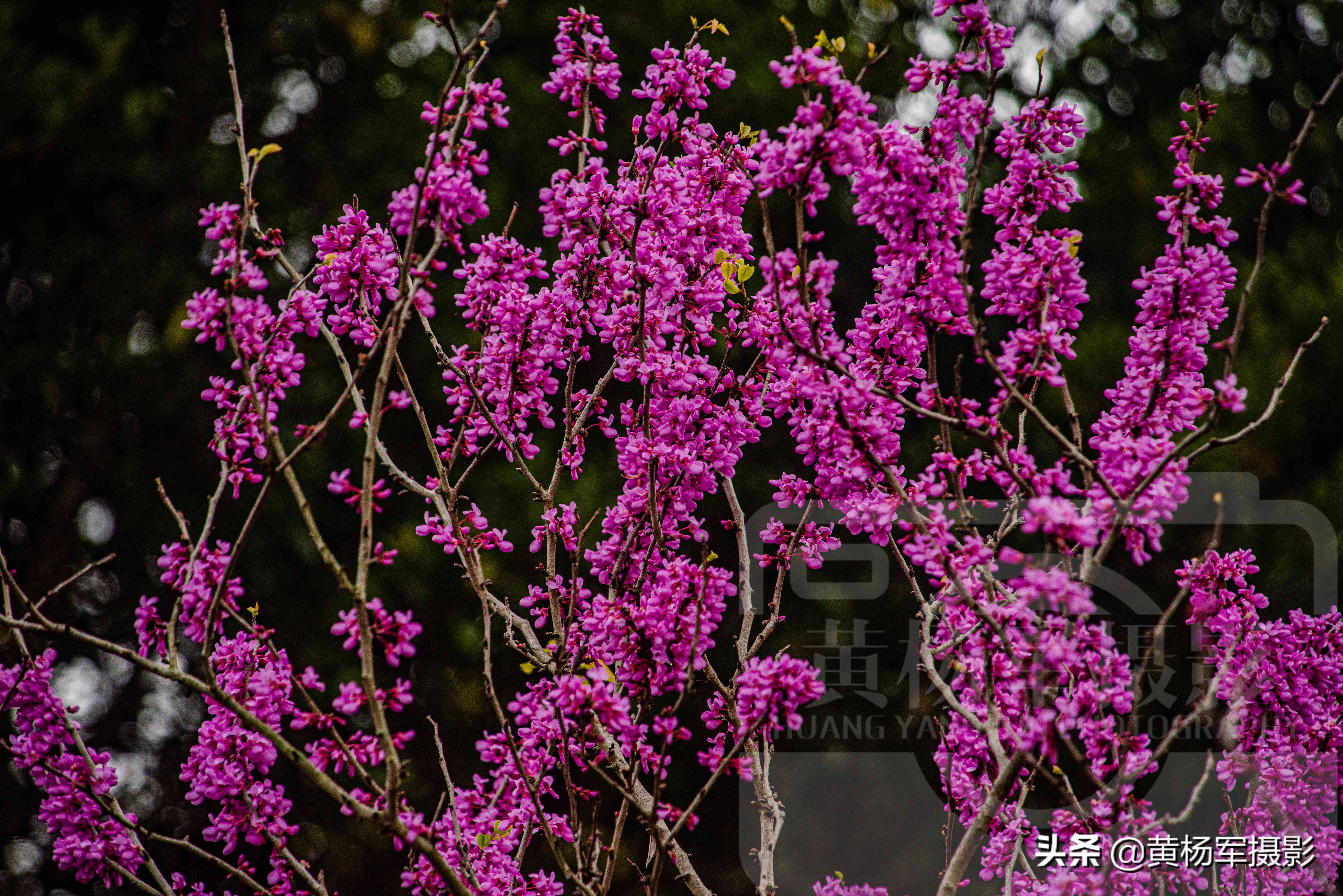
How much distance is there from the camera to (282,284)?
17.1 feet

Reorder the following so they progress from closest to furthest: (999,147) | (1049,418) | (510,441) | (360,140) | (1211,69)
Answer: (999,147)
(510,441)
(1049,418)
(360,140)
(1211,69)

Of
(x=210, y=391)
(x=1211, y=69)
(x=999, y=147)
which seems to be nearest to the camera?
(x=210, y=391)

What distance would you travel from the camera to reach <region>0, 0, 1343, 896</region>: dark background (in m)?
4.75

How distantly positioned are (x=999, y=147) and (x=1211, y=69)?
5.48 metres

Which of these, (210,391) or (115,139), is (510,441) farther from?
(115,139)

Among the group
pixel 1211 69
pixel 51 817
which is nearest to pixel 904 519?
pixel 51 817

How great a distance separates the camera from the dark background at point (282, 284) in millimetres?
4746

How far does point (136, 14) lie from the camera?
5062mm

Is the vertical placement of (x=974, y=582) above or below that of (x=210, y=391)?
below

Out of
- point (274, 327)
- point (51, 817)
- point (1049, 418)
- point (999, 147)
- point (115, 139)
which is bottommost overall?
point (51, 817)

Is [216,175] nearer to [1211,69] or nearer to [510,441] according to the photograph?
[510,441]

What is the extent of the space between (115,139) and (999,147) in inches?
183

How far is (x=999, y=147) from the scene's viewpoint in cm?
203

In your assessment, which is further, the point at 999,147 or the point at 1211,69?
the point at 1211,69
